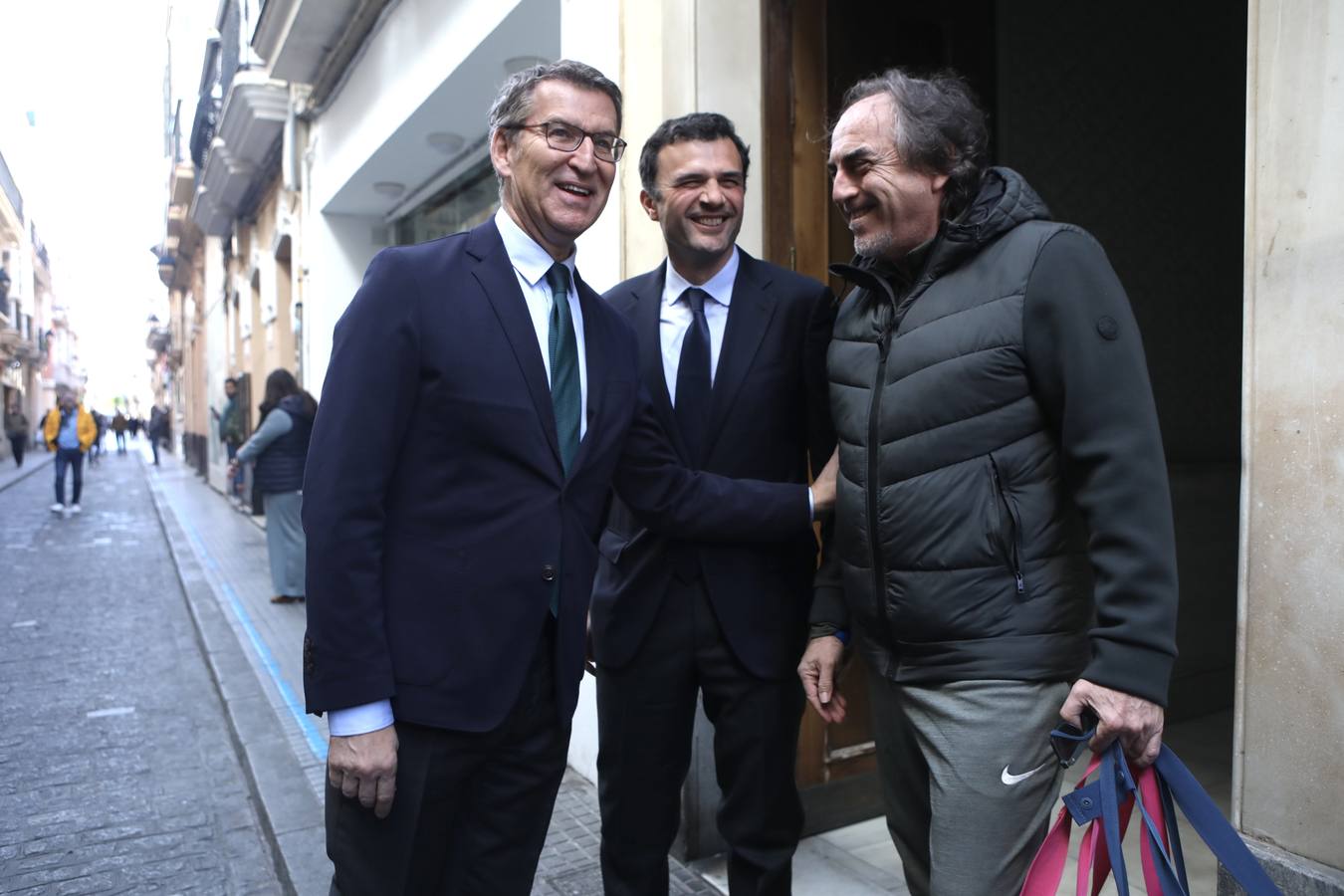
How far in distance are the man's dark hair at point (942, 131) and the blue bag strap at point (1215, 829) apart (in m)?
1.07

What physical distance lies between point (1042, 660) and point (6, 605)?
9.15 m

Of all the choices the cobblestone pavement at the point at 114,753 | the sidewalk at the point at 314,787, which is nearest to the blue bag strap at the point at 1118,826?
the sidewalk at the point at 314,787

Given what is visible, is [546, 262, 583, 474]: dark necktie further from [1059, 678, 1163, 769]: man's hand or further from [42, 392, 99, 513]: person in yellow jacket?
[42, 392, 99, 513]: person in yellow jacket

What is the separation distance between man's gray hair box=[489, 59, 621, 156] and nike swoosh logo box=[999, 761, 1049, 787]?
152cm

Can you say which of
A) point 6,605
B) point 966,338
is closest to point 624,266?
point 966,338

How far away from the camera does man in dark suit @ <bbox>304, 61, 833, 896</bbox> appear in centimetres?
165

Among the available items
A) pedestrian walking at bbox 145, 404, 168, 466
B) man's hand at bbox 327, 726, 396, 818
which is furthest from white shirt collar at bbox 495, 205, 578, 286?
pedestrian walking at bbox 145, 404, 168, 466

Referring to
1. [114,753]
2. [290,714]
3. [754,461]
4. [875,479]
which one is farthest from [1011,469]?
[114,753]

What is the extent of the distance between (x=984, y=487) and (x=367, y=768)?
1.19 meters

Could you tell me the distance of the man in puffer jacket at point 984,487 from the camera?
157 centimetres

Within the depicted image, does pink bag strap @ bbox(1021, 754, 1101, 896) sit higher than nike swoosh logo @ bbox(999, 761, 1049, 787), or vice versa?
nike swoosh logo @ bbox(999, 761, 1049, 787)

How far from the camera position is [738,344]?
7.74ft

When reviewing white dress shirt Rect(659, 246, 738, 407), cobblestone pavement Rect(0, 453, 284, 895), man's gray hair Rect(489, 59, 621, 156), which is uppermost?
man's gray hair Rect(489, 59, 621, 156)

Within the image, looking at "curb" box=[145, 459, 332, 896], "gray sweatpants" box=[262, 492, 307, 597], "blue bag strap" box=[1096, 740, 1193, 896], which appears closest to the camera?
"blue bag strap" box=[1096, 740, 1193, 896]
